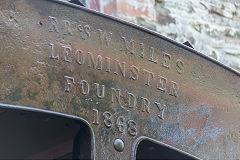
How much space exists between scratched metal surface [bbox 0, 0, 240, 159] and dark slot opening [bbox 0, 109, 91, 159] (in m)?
0.14

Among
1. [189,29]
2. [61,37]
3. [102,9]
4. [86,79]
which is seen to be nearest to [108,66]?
[86,79]

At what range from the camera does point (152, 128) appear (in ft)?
5.74

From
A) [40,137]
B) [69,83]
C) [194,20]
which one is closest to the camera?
[69,83]

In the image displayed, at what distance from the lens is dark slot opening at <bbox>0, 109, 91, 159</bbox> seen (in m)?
1.74

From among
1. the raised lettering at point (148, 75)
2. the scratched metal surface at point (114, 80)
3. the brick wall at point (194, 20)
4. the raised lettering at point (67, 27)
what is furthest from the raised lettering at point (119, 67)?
the brick wall at point (194, 20)

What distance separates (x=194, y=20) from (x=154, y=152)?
872 mm

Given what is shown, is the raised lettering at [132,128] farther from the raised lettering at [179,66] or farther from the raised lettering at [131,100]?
the raised lettering at [179,66]

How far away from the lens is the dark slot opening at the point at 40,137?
1740 mm

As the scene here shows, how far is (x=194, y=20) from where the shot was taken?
259 cm

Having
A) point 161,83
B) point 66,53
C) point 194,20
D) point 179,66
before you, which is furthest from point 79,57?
point 194,20

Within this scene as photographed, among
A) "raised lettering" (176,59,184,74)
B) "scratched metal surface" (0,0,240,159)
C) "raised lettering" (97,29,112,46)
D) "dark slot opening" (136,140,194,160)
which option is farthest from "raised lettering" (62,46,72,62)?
"dark slot opening" (136,140,194,160)

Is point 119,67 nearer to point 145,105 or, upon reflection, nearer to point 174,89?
point 145,105

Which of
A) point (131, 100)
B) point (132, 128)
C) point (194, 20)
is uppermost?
point (194, 20)

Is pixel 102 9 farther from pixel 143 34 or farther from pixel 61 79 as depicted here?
pixel 61 79
